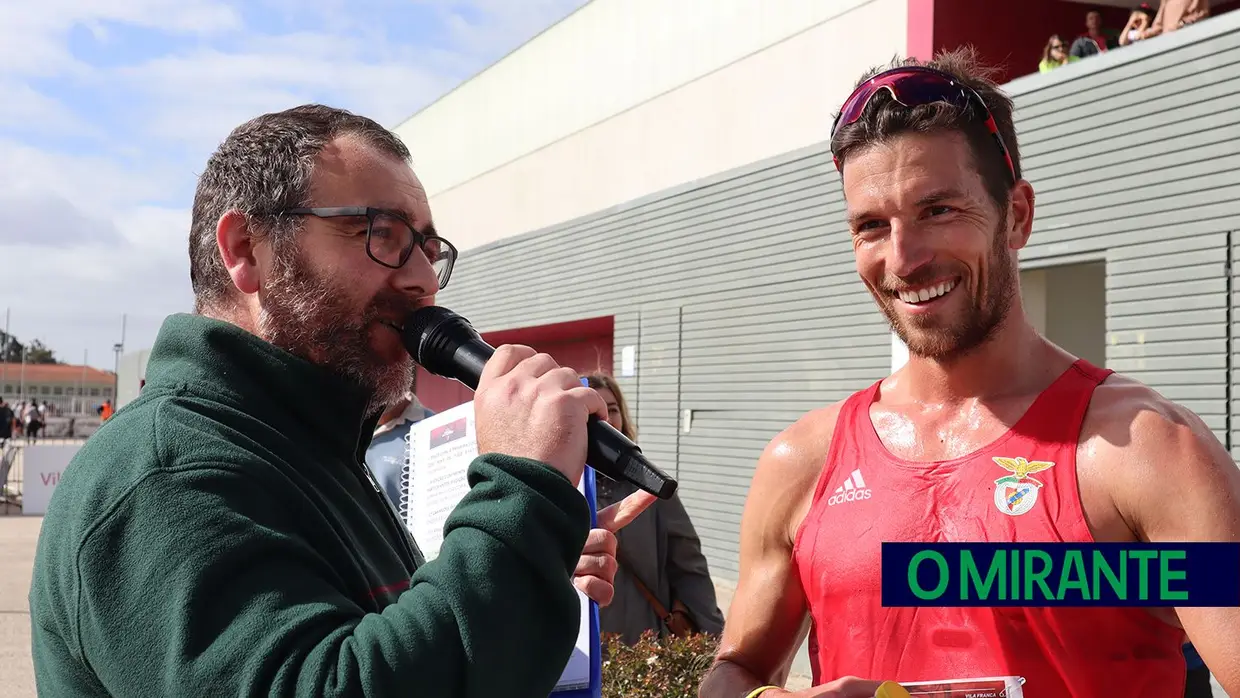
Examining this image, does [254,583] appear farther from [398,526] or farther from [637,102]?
[637,102]

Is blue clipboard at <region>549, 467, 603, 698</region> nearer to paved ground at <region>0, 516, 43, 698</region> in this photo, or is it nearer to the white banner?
paved ground at <region>0, 516, 43, 698</region>

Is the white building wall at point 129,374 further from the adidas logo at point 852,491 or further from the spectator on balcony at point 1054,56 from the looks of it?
the adidas logo at point 852,491

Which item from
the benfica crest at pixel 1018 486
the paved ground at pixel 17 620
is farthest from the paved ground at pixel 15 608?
the benfica crest at pixel 1018 486

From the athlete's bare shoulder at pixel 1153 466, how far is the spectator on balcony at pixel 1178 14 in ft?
22.5

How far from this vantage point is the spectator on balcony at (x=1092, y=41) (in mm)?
9586

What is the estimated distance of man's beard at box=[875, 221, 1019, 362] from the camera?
8.20ft

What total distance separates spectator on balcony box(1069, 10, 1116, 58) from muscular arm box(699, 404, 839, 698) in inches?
296

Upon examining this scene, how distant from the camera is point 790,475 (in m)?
2.75

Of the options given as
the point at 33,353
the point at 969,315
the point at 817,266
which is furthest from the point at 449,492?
the point at 33,353

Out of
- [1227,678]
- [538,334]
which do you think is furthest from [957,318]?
[538,334]

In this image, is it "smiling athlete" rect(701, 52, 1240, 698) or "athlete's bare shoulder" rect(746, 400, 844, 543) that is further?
"athlete's bare shoulder" rect(746, 400, 844, 543)

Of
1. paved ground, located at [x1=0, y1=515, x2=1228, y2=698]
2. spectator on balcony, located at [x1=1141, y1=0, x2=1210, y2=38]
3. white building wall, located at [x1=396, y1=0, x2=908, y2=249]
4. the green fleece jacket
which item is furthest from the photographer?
white building wall, located at [x1=396, y1=0, x2=908, y2=249]

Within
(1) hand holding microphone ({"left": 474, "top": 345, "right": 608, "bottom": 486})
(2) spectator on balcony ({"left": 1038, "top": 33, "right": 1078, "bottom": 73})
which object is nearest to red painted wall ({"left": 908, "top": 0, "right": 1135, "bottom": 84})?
(2) spectator on balcony ({"left": 1038, "top": 33, "right": 1078, "bottom": 73})

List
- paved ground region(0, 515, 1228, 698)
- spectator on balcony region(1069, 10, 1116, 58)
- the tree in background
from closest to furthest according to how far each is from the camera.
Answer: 1. paved ground region(0, 515, 1228, 698)
2. spectator on balcony region(1069, 10, 1116, 58)
3. the tree in background
